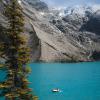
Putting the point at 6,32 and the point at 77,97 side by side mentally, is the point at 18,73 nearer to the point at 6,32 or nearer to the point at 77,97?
the point at 6,32

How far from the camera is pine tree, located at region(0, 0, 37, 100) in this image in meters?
26.9

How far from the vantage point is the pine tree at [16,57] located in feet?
88.2

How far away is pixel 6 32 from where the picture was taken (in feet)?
89.9

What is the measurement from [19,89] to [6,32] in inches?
184

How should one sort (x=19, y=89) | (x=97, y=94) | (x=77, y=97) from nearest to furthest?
(x=19, y=89), (x=77, y=97), (x=97, y=94)

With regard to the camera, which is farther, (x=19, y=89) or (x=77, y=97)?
(x=77, y=97)

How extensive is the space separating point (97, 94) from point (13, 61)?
7869 centimetres

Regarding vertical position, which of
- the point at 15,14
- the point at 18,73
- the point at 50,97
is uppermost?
the point at 15,14

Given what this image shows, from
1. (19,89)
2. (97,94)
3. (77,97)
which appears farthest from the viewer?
(97,94)

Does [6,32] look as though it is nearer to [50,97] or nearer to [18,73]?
[18,73]

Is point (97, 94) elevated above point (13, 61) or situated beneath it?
situated beneath

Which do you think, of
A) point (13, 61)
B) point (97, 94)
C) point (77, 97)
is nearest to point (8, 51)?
point (13, 61)

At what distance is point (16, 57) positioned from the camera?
27.6 meters

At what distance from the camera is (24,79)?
27312 mm
